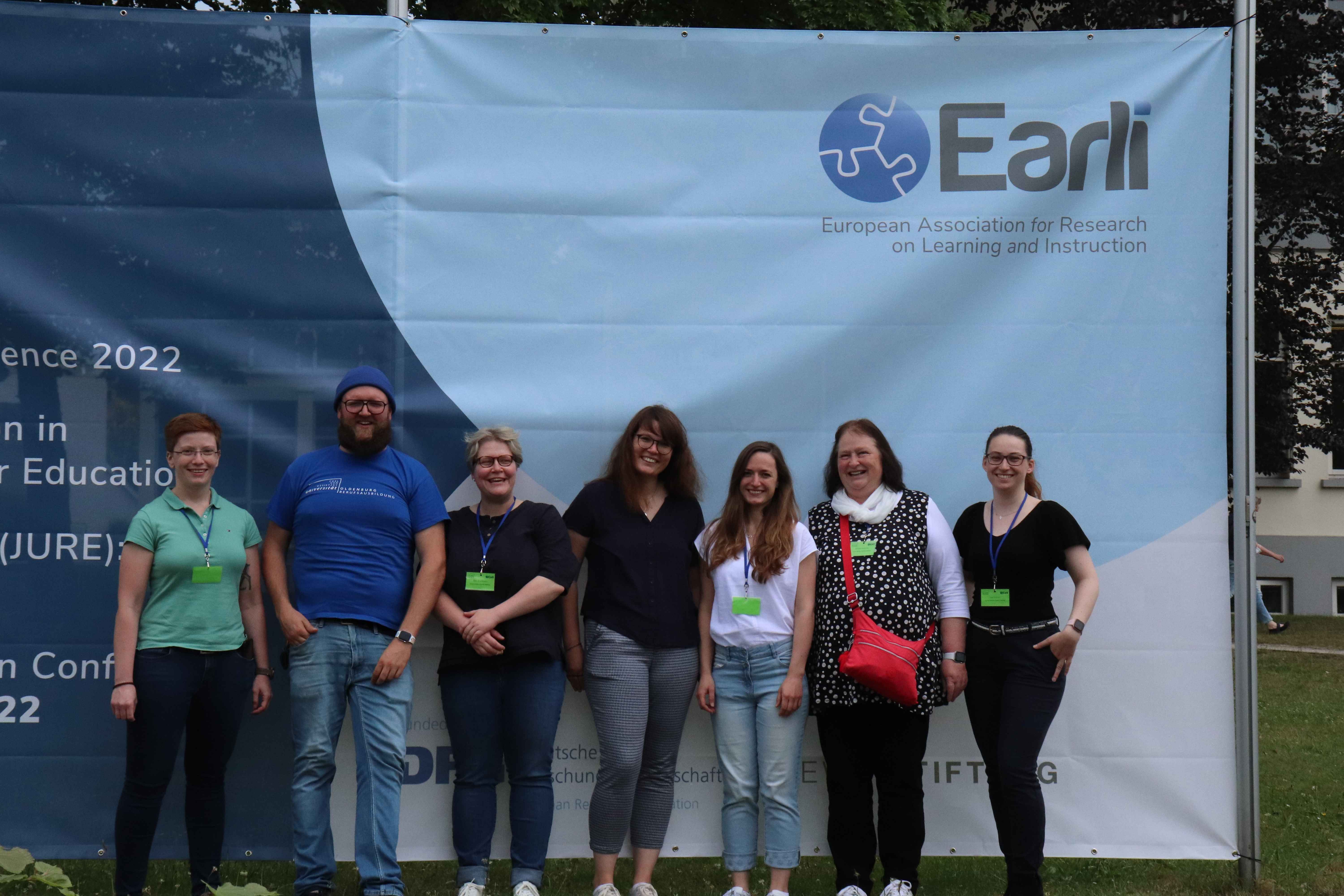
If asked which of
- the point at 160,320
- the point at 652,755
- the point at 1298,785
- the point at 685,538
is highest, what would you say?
the point at 160,320

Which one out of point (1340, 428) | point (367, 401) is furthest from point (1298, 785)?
point (1340, 428)

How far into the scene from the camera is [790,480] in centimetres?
379

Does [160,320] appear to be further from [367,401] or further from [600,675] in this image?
[600,675]

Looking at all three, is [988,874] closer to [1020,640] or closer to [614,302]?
[1020,640]

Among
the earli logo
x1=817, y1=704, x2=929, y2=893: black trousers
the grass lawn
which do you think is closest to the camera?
x1=817, y1=704, x2=929, y2=893: black trousers

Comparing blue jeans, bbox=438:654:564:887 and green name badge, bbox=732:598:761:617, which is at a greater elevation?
green name badge, bbox=732:598:761:617

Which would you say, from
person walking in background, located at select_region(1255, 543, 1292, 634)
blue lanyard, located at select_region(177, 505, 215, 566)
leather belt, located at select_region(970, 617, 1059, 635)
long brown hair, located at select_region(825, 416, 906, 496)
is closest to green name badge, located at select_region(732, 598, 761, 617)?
long brown hair, located at select_region(825, 416, 906, 496)

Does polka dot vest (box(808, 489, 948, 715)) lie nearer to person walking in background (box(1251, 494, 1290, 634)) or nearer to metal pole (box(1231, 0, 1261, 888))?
metal pole (box(1231, 0, 1261, 888))

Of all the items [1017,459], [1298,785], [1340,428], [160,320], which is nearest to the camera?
[1017,459]

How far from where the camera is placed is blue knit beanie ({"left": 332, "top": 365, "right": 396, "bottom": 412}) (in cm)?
370

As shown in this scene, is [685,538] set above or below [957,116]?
below

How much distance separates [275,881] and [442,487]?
5.01ft

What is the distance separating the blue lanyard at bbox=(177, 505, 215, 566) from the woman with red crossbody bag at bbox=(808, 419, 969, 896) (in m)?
1.92

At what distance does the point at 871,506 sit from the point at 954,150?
138 centimetres
